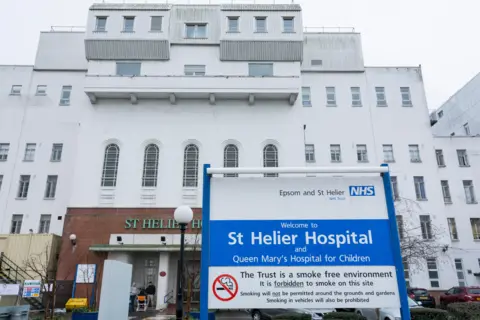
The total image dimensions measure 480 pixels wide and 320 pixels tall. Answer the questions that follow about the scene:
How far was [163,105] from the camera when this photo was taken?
29031 mm

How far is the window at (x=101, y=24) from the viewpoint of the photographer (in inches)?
1160

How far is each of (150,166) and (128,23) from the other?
475 inches

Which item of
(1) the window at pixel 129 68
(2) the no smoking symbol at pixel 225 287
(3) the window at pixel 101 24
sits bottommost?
(2) the no smoking symbol at pixel 225 287

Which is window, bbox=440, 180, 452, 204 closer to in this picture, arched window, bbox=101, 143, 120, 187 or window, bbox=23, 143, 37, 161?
arched window, bbox=101, 143, 120, 187

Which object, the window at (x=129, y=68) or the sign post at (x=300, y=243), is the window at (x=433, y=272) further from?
the sign post at (x=300, y=243)

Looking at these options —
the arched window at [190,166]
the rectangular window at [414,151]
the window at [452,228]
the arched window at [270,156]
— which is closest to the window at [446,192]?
the window at [452,228]

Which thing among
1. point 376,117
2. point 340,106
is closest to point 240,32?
point 340,106

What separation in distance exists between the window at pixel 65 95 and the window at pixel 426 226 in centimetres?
3056

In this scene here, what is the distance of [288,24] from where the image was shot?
98.7 ft

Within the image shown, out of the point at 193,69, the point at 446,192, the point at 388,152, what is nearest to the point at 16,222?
the point at 193,69

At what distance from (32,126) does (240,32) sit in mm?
18829

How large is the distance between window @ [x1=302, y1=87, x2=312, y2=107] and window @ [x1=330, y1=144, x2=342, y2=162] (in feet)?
13.6

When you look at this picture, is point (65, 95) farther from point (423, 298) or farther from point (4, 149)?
point (423, 298)

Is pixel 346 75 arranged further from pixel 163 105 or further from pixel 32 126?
pixel 32 126
